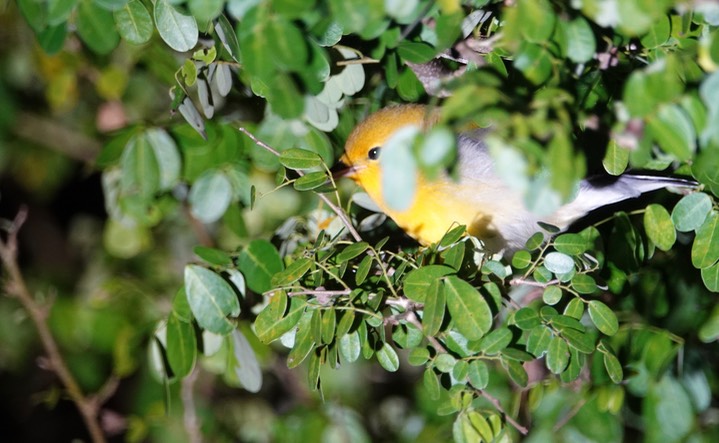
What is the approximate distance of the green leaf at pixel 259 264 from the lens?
1.67m

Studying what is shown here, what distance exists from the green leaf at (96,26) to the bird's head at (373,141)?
0.65m

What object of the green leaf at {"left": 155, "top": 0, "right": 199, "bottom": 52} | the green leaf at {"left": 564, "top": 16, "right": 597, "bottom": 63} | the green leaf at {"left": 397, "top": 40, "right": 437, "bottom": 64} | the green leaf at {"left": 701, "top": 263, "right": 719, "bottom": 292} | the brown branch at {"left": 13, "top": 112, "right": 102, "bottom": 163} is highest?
the green leaf at {"left": 564, "top": 16, "right": 597, "bottom": 63}

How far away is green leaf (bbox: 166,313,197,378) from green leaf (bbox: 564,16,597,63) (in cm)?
97

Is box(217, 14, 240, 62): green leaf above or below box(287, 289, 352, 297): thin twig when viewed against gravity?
above

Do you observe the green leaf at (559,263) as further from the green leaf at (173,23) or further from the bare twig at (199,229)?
the bare twig at (199,229)

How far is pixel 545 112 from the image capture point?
3.14 feet

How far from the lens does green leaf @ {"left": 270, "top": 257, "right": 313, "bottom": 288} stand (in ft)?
4.75

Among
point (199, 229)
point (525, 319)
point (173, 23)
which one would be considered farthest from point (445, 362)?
point (199, 229)

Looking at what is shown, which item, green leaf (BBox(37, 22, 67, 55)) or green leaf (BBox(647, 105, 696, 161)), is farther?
green leaf (BBox(37, 22, 67, 55))

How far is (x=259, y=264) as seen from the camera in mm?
1688

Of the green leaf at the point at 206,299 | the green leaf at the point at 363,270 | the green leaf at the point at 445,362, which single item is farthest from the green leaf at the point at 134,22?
the green leaf at the point at 445,362

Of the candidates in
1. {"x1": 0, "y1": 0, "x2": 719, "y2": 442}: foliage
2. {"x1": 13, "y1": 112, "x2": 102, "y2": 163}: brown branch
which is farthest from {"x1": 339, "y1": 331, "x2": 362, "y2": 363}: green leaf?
{"x1": 13, "y1": 112, "x2": 102, "y2": 163}: brown branch

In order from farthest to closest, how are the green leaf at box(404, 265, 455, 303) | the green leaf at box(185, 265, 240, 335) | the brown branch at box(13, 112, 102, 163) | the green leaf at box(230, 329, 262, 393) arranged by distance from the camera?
1. the brown branch at box(13, 112, 102, 163)
2. the green leaf at box(230, 329, 262, 393)
3. the green leaf at box(185, 265, 240, 335)
4. the green leaf at box(404, 265, 455, 303)

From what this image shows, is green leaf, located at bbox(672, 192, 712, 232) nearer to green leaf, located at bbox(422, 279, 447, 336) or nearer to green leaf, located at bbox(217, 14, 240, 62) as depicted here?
green leaf, located at bbox(422, 279, 447, 336)
